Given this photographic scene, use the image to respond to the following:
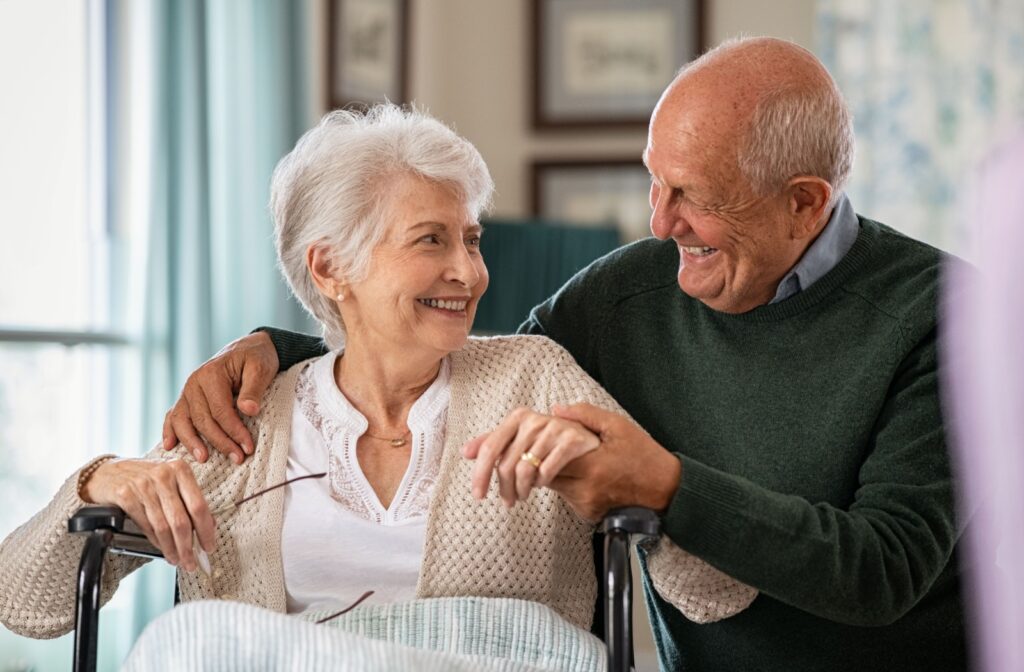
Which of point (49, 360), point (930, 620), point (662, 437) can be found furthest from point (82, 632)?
point (49, 360)

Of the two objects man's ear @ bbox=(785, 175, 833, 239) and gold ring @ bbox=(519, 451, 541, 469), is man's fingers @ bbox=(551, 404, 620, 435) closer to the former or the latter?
gold ring @ bbox=(519, 451, 541, 469)

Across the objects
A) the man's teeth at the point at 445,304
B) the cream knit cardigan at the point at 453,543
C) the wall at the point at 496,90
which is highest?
the wall at the point at 496,90

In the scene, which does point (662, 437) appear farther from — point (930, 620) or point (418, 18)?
A: point (418, 18)

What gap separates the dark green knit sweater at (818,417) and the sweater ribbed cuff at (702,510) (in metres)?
0.10

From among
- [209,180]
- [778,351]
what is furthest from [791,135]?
[209,180]

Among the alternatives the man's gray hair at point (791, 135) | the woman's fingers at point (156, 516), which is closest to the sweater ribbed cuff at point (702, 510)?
the man's gray hair at point (791, 135)

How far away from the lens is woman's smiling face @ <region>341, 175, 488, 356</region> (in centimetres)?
181

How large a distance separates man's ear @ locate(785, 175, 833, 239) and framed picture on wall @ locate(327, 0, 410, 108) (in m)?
2.15

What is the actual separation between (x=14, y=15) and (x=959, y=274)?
218 centimetres

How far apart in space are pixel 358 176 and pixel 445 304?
230mm

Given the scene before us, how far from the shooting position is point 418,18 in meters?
4.18

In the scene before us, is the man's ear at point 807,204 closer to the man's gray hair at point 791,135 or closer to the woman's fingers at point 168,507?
the man's gray hair at point 791,135

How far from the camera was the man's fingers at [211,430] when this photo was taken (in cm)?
179

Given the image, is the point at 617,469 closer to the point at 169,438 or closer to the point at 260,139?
the point at 169,438
